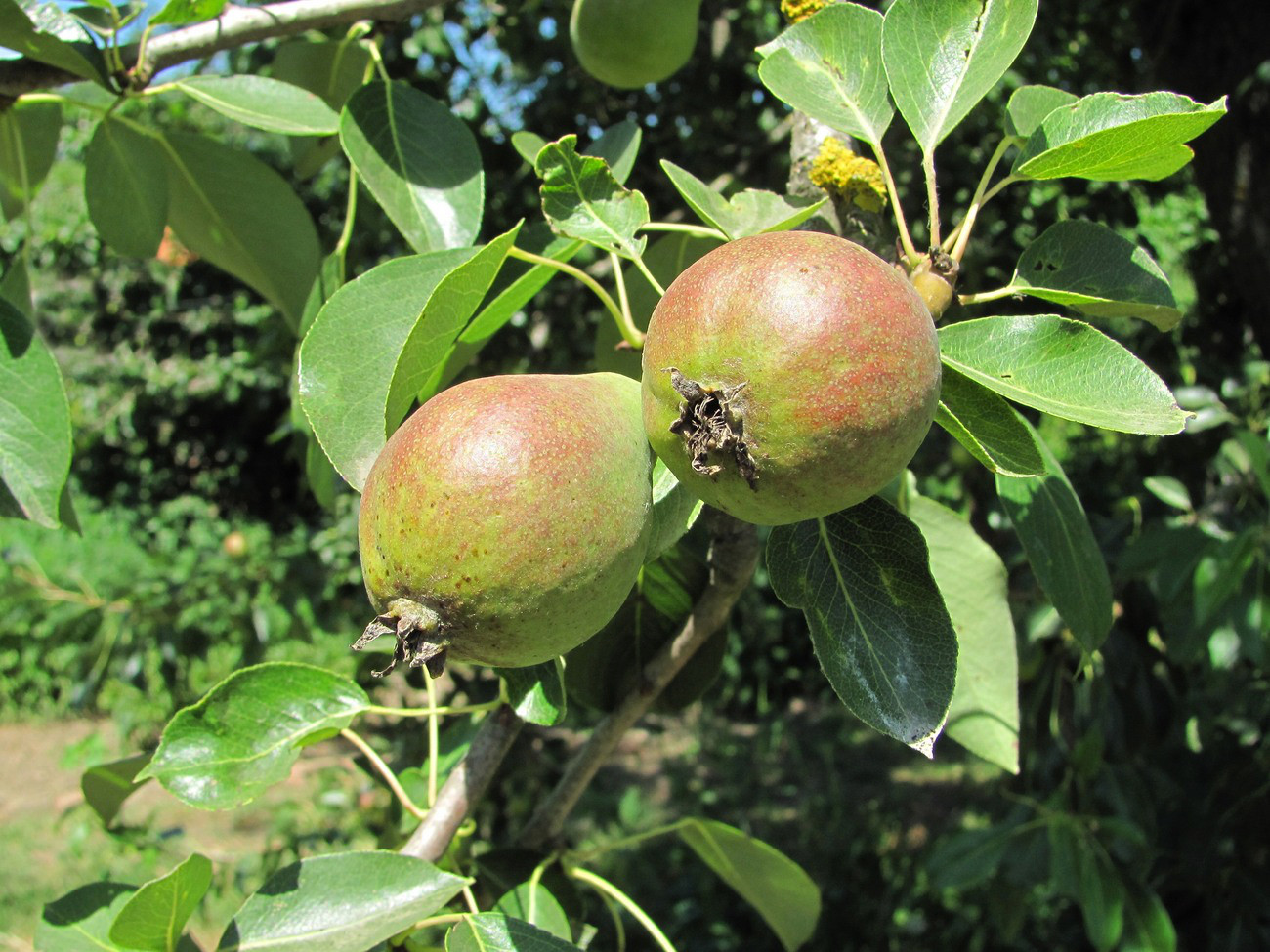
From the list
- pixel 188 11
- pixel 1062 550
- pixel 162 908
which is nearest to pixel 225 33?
pixel 188 11

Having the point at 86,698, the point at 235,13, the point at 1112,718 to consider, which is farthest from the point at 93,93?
the point at 1112,718

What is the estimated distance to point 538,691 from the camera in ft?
2.46

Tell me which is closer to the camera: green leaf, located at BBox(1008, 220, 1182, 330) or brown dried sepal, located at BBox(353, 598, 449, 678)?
brown dried sepal, located at BBox(353, 598, 449, 678)

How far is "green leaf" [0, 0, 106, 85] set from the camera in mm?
894

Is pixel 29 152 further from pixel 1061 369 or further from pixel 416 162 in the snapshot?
pixel 1061 369

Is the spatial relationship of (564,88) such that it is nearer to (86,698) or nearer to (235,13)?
(235,13)

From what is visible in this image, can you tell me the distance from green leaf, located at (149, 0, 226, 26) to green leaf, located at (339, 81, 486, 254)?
14 cm

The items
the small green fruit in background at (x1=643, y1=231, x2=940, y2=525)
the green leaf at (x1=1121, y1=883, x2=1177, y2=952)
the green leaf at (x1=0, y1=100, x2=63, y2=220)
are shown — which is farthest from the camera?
the green leaf at (x1=1121, y1=883, x2=1177, y2=952)

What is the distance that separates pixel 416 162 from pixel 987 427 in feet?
1.98

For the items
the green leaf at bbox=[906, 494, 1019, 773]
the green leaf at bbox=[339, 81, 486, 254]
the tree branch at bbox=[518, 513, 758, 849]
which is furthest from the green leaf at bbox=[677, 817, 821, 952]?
the green leaf at bbox=[339, 81, 486, 254]

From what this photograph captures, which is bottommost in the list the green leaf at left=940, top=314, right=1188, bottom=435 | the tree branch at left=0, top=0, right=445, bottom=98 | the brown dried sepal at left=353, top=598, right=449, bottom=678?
the brown dried sepal at left=353, top=598, right=449, bottom=678

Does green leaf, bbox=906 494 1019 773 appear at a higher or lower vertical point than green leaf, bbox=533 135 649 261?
lower

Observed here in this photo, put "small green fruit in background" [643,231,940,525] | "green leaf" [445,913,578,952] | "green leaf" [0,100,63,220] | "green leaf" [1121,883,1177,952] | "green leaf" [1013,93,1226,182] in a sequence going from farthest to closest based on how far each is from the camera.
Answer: "green leaf" [1121,883,1177,952] < "green leaf" [0,100,63,220] < "green leaf" [445,913,578,952] < "green leaf" [1013,93,1226,182] < "small green fruit in background" [643,231,940,525]

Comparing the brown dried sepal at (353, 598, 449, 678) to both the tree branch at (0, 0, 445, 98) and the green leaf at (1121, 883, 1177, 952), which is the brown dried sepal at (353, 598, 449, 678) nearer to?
the tree branch at (0, 0, 445, 98)
